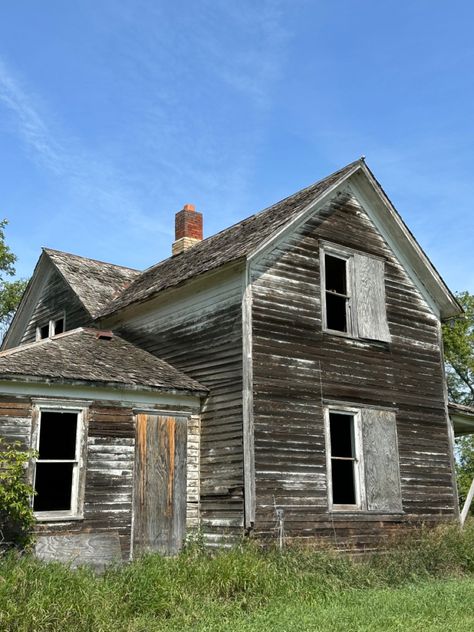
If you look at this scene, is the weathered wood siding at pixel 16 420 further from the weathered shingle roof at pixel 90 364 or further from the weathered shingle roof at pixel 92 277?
the weathered shingle roof at pixel 92 277

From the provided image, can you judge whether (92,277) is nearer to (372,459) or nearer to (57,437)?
(57,437)

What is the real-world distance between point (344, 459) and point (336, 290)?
464cm

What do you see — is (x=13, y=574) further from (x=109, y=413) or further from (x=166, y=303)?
(x=166, y=303)

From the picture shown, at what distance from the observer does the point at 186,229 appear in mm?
19766

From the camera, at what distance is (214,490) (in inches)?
507

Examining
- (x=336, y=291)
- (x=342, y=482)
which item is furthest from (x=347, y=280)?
(x=342, y=482)

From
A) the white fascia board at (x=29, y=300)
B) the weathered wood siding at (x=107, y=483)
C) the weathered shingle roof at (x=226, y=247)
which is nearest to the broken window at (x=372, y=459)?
the weathered shingle roof at (x=226, y=247)

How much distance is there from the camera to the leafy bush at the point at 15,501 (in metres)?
10.6

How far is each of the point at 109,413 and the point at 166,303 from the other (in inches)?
136

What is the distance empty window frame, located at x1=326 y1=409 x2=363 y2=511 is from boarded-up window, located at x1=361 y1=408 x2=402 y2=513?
0.54ft

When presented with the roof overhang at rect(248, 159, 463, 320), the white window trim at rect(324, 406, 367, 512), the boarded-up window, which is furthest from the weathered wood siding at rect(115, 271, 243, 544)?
the boarded-up window

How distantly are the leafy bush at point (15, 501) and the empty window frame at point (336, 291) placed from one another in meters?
6.52

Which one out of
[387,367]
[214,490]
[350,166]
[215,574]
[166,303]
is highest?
[350,166]

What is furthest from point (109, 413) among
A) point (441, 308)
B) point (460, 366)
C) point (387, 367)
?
point (460, 366)
